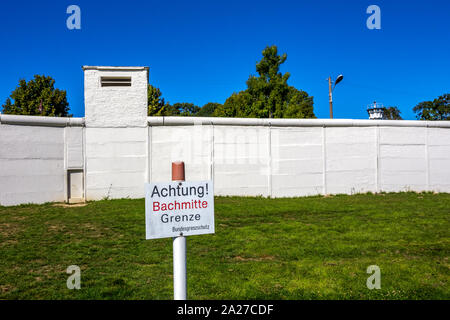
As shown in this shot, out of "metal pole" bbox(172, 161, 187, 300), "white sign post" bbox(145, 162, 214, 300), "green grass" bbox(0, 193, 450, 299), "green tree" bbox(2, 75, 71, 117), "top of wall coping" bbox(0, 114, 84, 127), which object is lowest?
"green grass" bbox(0, 193, 450, 299)

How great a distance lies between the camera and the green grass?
14.9ft

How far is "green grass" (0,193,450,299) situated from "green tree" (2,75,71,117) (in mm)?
26330

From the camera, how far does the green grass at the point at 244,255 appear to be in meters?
4.54

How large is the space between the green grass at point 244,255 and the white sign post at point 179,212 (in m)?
1.62

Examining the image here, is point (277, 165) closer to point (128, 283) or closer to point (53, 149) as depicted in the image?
point (53, 149)

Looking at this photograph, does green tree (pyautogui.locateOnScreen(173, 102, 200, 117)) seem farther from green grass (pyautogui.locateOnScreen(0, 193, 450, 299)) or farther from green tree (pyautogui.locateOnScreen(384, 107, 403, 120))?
green grass (pyautogui.locateOnScreen(0, 193, 450, 299))

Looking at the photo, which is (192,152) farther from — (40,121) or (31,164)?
(31,164)

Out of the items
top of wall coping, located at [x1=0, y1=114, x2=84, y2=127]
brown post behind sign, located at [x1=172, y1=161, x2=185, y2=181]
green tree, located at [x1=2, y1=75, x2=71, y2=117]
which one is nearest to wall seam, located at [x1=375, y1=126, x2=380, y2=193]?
top of wall coping, located at [x1=0, y1=114, x2=84, y2=127]

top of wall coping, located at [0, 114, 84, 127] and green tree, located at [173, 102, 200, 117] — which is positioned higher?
green tree, located at [173, 102, 200, 117]

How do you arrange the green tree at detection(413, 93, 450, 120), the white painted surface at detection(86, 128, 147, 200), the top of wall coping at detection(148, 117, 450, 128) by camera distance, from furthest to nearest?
the green tree at detection(413, 93, 450, 120)
the top of wall coping at detection(148, 117, 450, 128)
the white painted surface at detection(86, 128, 147, 200)

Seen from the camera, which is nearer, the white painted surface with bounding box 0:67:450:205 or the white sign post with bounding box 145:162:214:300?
the white sign post with bounding box 145:162:214:300

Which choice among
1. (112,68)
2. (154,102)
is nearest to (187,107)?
(154,102)

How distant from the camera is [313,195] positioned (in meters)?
15.5

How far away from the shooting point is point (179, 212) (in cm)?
290
